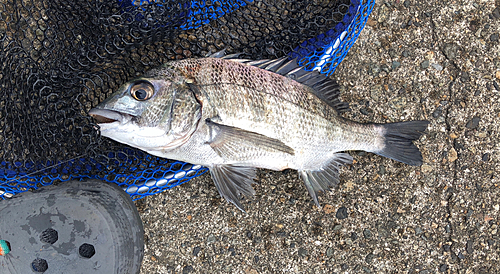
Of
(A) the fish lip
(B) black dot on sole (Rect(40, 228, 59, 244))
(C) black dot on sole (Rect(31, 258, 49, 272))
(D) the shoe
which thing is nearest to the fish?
(A) the fish lip

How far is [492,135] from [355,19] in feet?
4.63

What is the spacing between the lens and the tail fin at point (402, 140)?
7.09 feet

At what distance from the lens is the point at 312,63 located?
2.27 meters

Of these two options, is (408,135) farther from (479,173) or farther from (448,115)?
(479,173)

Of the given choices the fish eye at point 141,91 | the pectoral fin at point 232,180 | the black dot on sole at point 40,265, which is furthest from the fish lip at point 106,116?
the black dot on sole at point 40,265

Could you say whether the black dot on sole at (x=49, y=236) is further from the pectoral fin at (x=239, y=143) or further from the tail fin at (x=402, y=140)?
the tail fin at (x=402, y=140)

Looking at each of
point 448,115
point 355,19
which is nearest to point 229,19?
point 355,19

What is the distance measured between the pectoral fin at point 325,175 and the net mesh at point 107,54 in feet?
2.23

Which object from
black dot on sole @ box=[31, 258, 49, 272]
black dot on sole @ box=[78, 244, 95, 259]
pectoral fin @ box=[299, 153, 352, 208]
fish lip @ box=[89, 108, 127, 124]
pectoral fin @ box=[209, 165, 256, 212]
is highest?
pectoral fin @ box=[299, 153, 352, 208]

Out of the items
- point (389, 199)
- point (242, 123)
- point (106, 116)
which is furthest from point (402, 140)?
point (106, 116)

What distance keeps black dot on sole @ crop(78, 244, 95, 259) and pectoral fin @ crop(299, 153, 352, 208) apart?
1.38 meters

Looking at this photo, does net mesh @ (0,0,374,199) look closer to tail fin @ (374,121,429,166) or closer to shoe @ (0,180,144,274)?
shoe @ (0,180,144,274)

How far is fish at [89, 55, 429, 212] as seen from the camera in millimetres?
1771

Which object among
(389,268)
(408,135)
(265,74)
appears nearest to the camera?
(265,74)
